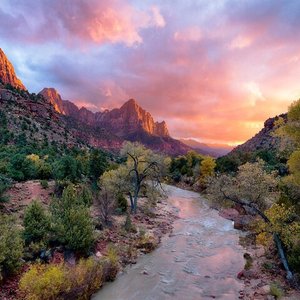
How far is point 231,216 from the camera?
128 ft

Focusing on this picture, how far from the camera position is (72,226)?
1923 centimetres

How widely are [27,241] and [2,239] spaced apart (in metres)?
3.73

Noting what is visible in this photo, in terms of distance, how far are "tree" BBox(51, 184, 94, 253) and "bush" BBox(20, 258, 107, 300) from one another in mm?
2321

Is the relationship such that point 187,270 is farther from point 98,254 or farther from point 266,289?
point 98,254

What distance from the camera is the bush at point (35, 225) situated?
1841 cm

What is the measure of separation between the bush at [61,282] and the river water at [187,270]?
0.93m

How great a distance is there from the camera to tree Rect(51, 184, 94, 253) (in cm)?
1877

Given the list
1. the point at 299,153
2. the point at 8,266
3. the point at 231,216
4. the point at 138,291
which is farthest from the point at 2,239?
the point at 231,216

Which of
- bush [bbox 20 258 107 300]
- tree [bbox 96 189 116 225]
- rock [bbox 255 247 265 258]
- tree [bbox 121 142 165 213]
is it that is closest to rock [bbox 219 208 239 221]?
tree [bbox 121 142 165 213]

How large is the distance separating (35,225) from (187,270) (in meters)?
10.8

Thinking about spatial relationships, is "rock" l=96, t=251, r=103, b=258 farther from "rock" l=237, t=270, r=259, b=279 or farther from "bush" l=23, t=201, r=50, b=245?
"rock" l=237, t=270, r=259, b=279

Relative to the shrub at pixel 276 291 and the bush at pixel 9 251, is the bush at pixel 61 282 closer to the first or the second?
the bush at pixel 9 251

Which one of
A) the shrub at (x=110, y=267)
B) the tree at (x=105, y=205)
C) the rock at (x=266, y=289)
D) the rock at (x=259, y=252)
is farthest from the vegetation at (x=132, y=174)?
the rock at (x=266, y=289)

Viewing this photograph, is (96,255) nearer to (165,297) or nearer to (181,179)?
(165,297)
